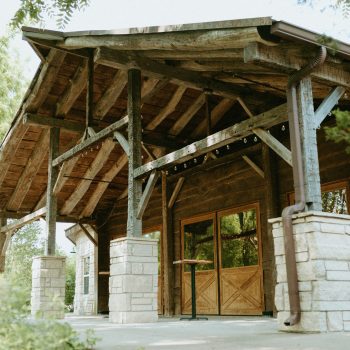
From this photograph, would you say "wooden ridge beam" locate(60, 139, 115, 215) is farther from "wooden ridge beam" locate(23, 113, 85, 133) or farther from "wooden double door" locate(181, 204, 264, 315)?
"wooden double door" locate(181, 204, 264, 315)

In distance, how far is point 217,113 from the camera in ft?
35.8

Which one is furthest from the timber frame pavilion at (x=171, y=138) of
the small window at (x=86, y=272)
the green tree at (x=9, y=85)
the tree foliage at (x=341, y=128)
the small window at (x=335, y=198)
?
the green tree at (x=9, y=85)

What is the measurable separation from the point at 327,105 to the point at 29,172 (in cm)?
850

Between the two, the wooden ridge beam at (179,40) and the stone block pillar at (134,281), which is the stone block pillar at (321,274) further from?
the stone block pillar at (134,281)

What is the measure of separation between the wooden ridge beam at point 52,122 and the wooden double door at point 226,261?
3.32 meters

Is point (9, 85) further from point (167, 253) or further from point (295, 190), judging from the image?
point (295, 190)

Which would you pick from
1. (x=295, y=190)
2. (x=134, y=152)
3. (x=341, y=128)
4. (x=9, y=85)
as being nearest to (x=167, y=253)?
(x=134, y=152)

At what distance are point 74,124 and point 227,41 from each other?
5571mm

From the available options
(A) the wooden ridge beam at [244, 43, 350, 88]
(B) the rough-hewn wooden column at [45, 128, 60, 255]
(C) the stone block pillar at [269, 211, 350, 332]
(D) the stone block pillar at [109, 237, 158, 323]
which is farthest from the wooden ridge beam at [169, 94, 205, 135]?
(C) the stone block pillar at [269, 211, 350, 332]

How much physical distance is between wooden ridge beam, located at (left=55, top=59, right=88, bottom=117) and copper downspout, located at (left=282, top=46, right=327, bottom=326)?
4997 mm

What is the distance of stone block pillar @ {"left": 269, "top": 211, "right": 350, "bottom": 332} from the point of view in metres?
4.82

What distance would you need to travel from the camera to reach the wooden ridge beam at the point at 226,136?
5832 mm

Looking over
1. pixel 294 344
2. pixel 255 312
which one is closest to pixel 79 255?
pixel 255 312

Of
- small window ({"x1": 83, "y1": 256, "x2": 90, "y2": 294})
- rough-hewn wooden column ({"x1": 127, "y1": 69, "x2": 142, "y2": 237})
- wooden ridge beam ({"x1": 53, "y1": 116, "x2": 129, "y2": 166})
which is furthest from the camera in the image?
small window ({"x1": 83, "y1": 256, "x2": 90, "y2": 294})
